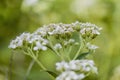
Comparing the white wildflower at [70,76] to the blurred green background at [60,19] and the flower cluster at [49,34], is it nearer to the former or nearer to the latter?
the flower cluster at [49,34]

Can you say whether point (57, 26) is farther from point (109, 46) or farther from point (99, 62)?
point (109, 46)

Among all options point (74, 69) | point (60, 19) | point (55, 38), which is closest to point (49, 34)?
point (55, 38)

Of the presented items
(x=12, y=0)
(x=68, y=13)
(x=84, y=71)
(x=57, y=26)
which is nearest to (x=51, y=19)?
(x=68, y=13)

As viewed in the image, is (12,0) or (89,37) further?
(12,0)

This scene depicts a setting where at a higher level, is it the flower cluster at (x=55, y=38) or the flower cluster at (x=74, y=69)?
the flower cluster at (x=55, y=38)

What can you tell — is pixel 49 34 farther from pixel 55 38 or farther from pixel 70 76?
pixel 70 76

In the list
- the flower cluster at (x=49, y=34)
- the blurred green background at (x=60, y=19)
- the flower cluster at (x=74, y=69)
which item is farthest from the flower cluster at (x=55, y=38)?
the blurred green background at (x=60, y=19)
